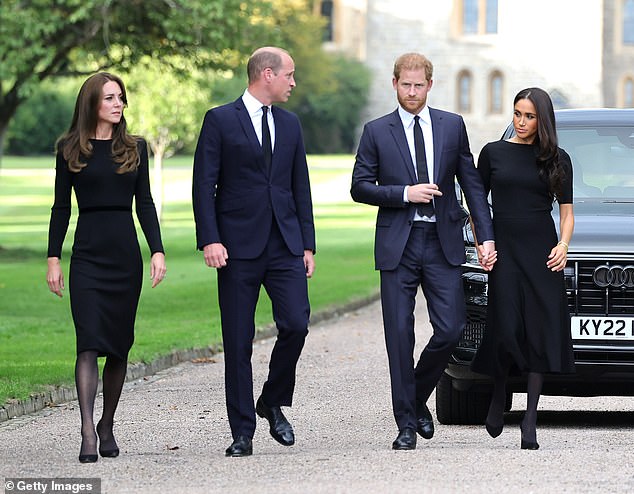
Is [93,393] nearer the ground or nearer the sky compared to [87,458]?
nearer the sky

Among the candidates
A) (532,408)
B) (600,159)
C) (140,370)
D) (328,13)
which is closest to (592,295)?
(532,408)

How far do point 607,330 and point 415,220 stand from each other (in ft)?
4.63

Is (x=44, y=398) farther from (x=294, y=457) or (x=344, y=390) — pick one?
(x=294, y=457)

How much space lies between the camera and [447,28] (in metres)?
93.6

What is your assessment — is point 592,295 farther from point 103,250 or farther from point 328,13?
point 328,13

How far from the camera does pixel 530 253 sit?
885 cm

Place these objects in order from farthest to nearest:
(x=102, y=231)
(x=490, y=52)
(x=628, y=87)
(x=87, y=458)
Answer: (x=628, y=87) < (x=490, y=52) < (x=102, y=231) < (x=87, y=458)

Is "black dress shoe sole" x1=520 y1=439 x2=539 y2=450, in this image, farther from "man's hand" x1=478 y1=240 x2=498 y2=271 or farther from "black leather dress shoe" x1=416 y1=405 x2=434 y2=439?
"man's hand" x1=478 y1=240 x2=498 y2=271

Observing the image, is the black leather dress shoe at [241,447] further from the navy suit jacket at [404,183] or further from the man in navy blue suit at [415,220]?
the navy suit jacket at [404,183]

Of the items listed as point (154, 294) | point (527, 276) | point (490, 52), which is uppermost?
point (527, 276)

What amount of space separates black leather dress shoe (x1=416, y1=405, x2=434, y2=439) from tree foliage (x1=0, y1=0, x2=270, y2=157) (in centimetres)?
1982

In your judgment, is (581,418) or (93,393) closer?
(93,393)

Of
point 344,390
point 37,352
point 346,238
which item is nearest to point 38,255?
point 346,238

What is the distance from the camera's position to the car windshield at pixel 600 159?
10.6m
